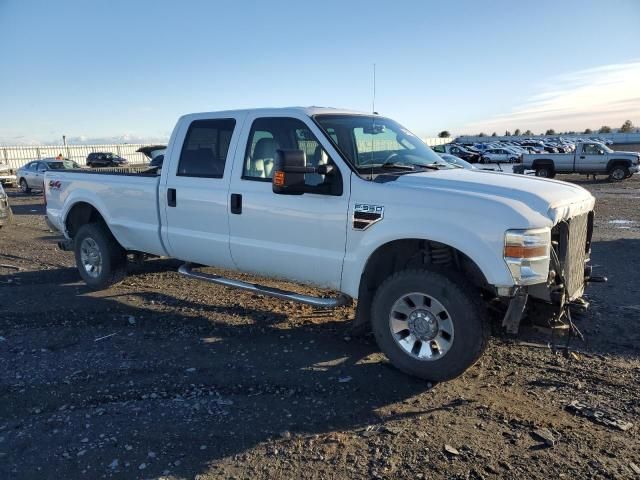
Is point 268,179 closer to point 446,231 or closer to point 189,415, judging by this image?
point 446,231

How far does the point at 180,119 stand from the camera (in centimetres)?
589

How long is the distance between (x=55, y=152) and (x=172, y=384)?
4937 centimetres

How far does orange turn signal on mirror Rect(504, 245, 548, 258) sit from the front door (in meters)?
1.35

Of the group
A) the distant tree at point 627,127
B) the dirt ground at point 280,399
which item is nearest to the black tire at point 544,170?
the dirt ground at point 280,399

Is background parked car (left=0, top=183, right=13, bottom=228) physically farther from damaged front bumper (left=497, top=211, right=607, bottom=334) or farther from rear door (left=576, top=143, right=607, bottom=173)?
rear door (left=576, top=143, right=607, bottom=173)

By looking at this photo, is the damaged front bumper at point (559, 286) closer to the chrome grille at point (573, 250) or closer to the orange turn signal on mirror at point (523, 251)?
the chrome grille at point (573, 250)

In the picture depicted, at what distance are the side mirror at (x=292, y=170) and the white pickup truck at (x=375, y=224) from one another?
0.01m

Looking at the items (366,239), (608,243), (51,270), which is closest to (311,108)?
(366,239)

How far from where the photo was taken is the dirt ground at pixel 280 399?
10.1ft

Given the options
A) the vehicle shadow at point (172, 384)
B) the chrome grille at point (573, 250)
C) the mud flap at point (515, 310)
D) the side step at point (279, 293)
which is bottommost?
the vehicle shadow at point (172, 384)

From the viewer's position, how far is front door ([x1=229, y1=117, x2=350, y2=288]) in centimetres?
442

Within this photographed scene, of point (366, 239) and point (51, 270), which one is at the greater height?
point (366, 239)

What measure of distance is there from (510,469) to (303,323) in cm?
285

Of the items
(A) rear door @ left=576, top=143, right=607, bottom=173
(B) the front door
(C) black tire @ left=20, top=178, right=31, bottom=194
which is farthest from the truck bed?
(A) rear door @ left=576, top=143, right=607, bottom=173
